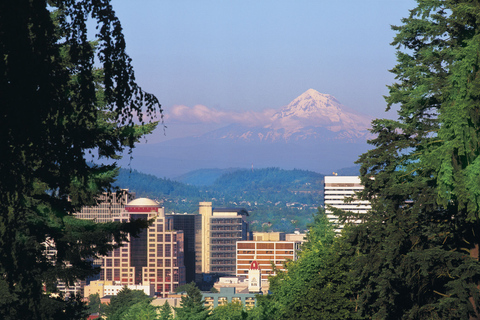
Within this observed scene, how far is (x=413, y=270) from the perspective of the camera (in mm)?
25609

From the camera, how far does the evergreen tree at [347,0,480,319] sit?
76.9ft

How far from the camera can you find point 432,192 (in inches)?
993

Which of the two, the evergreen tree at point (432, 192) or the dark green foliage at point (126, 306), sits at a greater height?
the evergreen tree at point (432, 192)

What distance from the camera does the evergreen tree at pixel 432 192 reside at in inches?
923

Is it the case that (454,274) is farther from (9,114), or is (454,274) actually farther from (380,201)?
(9,114)

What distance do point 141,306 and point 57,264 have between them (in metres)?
69.1

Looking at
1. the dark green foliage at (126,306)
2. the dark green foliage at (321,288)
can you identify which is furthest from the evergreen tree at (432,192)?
the dark green foliage at (126,306)

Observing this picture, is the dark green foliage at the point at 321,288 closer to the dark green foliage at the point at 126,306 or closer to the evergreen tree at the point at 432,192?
the evergreen tree at the point at 432,192

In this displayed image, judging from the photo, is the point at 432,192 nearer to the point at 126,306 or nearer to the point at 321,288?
the point at 321,288

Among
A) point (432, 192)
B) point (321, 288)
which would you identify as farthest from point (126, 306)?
point (432, 192)

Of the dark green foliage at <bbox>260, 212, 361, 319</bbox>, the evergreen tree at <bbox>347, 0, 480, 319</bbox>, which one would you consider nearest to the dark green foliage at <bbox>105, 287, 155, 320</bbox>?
the dark green foliage at <bbox>260, 212, 361, 319</bbox>

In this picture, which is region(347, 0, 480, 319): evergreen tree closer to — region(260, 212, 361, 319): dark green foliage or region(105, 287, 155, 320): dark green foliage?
region(260, 212, 361, 319): dark green foliage

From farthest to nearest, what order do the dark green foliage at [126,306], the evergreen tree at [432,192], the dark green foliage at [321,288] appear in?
the dark green foliage at [126,306] < the dark green foliage at [321,288] < the evergreen tree at [432,192]

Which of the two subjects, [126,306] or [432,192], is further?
[126,306]
